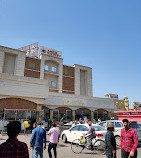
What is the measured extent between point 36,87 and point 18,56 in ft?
57.6

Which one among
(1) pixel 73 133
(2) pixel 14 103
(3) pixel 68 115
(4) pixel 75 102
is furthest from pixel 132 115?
(3) pixel 68 115

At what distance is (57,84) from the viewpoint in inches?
1608

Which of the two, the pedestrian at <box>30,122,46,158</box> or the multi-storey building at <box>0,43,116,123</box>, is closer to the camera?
the pedestrian at <box>30,122,46,158</box>

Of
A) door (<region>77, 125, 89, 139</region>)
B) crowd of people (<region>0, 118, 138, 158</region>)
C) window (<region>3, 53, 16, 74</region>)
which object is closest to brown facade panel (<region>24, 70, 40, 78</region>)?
window (<region>3, 53, 16, 74</region>)

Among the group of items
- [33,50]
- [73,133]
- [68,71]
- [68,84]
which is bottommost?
[73,133]

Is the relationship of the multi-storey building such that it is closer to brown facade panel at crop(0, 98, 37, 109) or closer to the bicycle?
brown facade panel at crop(0, 98, 37, 109)

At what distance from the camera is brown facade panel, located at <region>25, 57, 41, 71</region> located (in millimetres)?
37031

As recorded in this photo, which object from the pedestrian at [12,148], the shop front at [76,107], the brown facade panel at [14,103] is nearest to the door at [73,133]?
the pedestrian at [12,148]

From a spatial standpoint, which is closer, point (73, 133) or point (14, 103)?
point (73, 133)

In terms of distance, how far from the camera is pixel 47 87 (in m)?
22.8

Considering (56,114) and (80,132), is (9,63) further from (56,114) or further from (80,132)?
(80,132)

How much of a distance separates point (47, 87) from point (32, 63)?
17.4 metres

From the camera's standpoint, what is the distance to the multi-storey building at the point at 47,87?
2017 centimetres

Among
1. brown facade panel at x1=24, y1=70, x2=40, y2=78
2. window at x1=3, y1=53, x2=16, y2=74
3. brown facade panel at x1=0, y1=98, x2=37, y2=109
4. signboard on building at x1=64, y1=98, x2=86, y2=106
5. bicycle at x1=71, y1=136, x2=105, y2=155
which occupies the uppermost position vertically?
window at x1=3, y1=53, x2=16, y2=74
